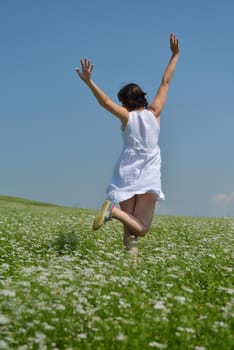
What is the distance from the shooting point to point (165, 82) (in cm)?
940

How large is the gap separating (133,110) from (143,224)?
1.81 meters

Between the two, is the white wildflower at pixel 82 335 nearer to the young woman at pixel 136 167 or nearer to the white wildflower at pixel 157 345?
the white wildflower at pixel 157 345

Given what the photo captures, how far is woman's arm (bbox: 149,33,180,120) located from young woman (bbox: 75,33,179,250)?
3.9 inches

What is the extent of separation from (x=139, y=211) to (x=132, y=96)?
181 centimetres

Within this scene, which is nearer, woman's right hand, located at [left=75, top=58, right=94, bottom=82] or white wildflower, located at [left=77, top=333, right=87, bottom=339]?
white wildflower, located at [left=77, top=333, right=87, bottom=339]

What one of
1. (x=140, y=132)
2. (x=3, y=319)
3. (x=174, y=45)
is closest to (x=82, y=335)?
(x=3, y=319)

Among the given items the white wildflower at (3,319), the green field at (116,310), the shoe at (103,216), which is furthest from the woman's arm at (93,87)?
the white wildflower at (3,319)

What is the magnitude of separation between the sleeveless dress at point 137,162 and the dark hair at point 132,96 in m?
0.19

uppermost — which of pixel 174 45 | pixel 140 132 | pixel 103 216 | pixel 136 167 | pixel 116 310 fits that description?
pixel 174 45

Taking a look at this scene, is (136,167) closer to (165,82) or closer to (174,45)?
(165,82)

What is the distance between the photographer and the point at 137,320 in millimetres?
5664

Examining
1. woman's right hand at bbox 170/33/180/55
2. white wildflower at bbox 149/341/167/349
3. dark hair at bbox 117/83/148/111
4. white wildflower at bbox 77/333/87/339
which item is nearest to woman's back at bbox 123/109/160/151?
dark hair at bbox 117/83/148/111

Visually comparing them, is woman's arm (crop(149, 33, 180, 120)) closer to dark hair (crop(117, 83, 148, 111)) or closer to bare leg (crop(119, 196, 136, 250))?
dark hair (crop(117, 83, 148, 111))

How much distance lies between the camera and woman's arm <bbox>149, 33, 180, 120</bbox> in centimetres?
931
